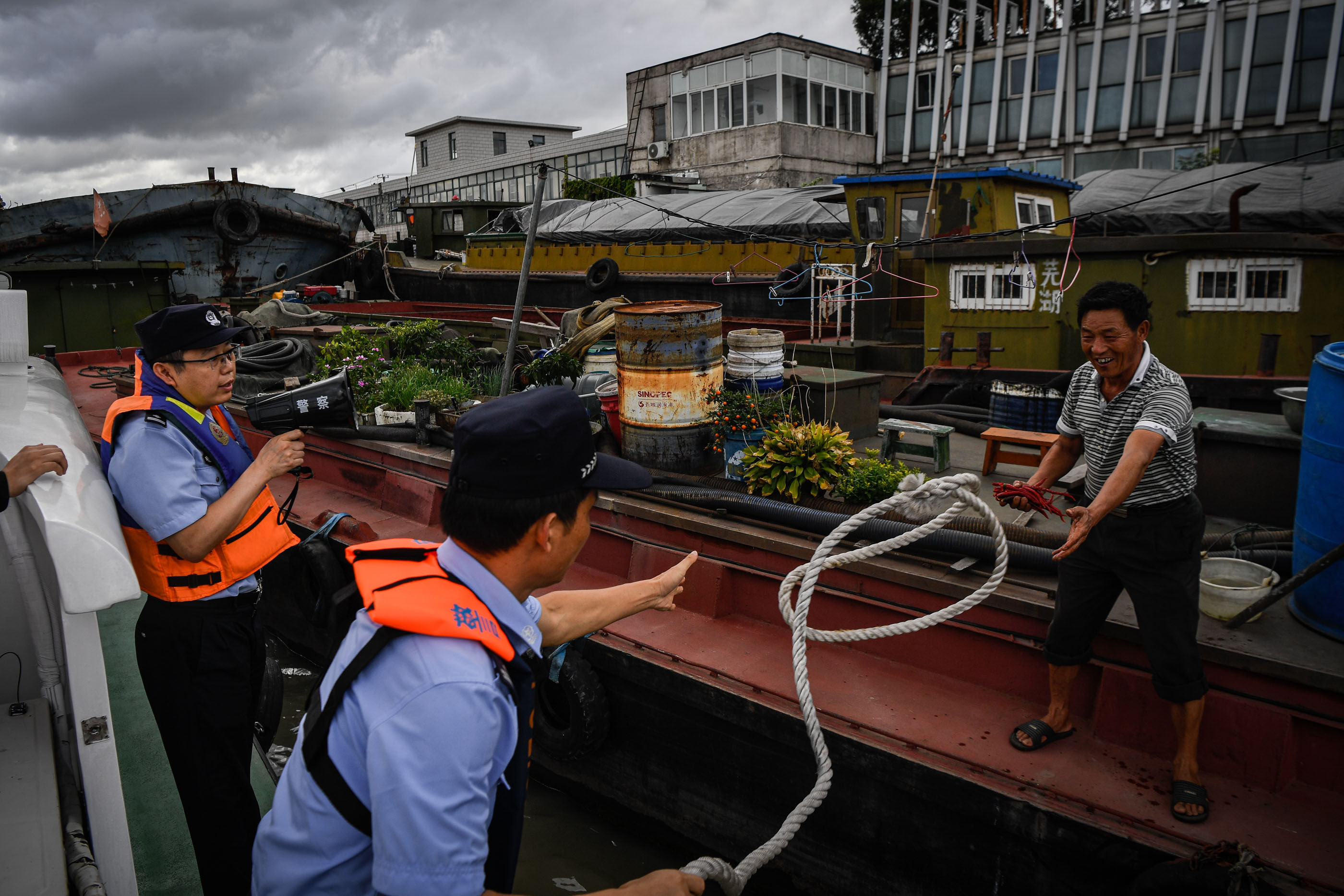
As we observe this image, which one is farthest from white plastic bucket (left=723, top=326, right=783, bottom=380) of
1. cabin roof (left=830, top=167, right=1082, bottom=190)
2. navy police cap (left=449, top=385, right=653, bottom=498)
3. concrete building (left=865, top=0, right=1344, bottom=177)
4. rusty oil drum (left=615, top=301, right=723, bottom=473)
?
concrete building (left=865, top=0, right=1344, bottom=177)

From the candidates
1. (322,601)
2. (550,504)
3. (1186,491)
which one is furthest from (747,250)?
(550,504)

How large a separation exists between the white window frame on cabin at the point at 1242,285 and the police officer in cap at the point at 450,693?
21.4 ft

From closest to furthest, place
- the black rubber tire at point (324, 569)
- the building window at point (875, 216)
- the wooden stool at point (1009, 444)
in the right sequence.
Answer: the wooden stool at point (1009, 444) → the black rubber tire at point (324, 569) → the building window at point (875, 216)

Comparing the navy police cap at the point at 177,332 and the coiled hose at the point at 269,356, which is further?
the coiled hose at the point at 269,356

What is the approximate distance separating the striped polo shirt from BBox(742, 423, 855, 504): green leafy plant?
4.94 ft

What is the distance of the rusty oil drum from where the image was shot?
512cm

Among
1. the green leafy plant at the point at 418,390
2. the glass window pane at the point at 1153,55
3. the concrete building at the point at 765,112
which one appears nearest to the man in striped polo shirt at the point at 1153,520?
the green leafy plant at the point at 418,390

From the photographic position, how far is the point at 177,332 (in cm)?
277

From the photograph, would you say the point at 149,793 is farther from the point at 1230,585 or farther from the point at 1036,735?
the point at 1230,585

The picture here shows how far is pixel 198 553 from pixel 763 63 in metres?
25.9

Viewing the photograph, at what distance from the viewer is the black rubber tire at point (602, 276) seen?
13.0 metres

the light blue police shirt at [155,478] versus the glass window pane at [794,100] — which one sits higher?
the glass window pane at [794,100]

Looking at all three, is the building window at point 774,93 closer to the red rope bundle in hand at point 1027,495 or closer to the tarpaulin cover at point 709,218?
the tarpaulin cover at point 709,218

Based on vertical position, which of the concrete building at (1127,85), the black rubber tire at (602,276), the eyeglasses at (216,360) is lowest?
the eyeglasses at (216,360)
